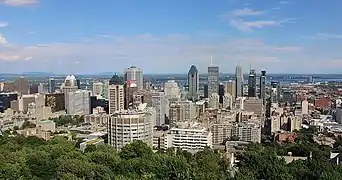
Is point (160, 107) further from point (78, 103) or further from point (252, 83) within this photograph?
point (252, 83)

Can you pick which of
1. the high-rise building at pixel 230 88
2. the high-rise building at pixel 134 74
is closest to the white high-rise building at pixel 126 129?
the high-rise building at pixel 230 88

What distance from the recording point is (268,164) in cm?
811

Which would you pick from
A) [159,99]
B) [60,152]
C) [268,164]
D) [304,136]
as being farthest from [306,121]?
[60,152]

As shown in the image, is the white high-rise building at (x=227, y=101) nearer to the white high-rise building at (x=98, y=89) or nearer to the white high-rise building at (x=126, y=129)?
the white high-rise building at (x=98, y=89)

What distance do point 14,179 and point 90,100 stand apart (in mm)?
19535

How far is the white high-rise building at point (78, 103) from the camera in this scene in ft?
79.0

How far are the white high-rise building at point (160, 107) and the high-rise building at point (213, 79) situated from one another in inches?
404

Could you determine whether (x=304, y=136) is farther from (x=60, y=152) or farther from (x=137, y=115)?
(x=60, y=152)

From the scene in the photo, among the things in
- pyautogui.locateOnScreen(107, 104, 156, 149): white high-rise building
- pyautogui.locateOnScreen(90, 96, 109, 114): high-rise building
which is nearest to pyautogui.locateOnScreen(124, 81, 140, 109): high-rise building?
pyautogui.locateOnScreen(90, 96, 109, 114): high-rise building

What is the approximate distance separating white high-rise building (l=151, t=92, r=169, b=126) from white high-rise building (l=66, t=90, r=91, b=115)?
227 inches

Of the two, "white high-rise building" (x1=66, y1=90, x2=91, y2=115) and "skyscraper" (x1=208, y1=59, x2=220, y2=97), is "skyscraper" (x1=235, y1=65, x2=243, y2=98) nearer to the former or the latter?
"skyscraper" (x1=208, y1=59, x2=220, y2=97)

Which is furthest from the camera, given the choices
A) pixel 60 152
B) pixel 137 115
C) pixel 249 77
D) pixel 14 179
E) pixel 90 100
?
pixel 249 77

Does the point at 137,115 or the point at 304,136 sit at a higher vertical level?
the point at 137,115

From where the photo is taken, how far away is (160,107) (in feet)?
65.4
